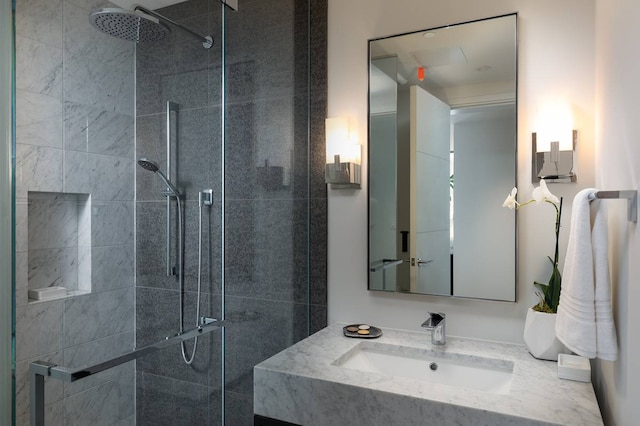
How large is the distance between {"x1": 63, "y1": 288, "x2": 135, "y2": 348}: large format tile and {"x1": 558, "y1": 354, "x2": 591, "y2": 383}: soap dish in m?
1.38

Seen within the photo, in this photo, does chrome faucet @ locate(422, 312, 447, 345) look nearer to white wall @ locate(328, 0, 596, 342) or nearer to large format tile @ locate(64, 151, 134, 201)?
white wall @ locate(328, 0, 596, 342)

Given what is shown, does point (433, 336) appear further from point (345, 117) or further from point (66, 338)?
point (66, 338)

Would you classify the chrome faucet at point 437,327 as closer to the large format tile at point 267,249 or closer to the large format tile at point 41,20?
the large format tile at point 267,249

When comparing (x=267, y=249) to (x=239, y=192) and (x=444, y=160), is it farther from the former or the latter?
(x=444, y=160)

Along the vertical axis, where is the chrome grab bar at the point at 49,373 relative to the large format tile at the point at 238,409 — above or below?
above

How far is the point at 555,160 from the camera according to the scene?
1.66 m

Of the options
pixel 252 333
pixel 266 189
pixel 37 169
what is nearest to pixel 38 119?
pixel 37 169

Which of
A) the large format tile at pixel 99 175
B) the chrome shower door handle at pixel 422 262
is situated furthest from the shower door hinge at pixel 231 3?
the chrome shower door handle at pixel 422 262

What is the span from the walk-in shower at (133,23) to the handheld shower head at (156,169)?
0.36 m

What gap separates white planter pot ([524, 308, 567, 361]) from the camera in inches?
62.3

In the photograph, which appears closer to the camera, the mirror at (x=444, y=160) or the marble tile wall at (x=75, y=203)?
the marble tile wall at (x=75, y=203)

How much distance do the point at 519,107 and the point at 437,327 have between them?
95 cm

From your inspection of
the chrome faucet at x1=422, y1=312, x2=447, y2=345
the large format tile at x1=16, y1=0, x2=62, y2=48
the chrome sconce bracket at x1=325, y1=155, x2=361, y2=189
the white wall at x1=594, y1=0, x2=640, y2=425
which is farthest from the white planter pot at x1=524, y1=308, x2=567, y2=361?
the large format tile at x1=16, y1=0, x2=62, y2=48

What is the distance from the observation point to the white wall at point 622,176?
0.98m
